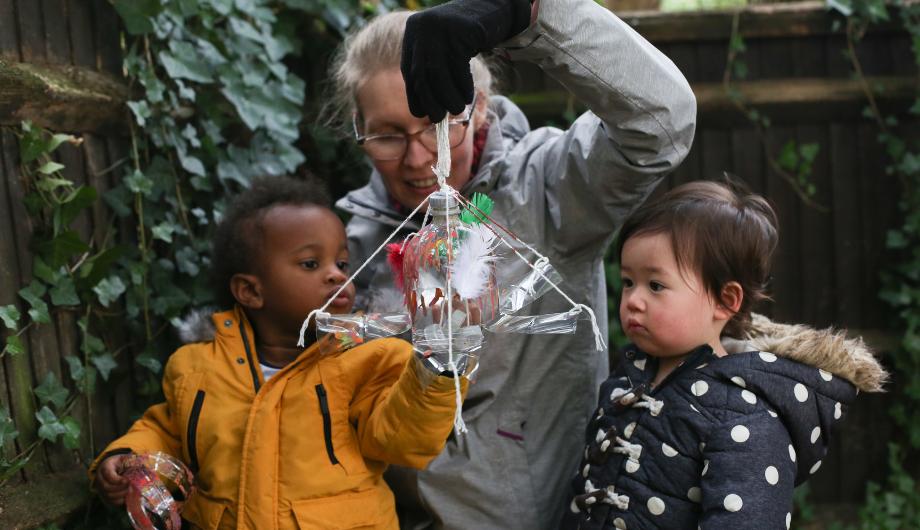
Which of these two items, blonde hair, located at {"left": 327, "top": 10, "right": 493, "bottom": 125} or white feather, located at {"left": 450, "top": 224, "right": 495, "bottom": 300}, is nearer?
white feather, located at {"left": 450, "top": 224, "right": 495, "bottom": 300}

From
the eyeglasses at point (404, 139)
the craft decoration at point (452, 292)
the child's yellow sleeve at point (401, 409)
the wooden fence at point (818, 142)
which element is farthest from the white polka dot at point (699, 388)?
the wooden fence at point (818, 142)

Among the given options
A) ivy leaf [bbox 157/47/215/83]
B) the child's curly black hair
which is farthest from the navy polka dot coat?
ivy leaf [bbox 157/47/215/83]

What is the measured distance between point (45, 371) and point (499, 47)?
1305mm

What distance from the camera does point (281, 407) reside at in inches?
85.3

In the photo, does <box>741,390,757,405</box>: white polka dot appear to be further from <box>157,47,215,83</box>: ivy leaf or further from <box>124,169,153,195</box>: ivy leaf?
<box>157,47,215,83</box>: ivy leaf

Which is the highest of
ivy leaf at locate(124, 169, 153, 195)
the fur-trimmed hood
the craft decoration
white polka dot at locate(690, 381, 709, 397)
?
the craft decoration

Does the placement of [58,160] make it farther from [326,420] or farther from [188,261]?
[326,420]

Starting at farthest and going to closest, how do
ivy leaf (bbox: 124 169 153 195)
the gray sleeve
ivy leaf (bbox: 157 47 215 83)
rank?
ivy leaf (bbox: 157 47 215 83)
ivy leaf (bbox: 124 169 153 195)
the gray sleeve

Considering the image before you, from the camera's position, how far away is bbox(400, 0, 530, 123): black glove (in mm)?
1637

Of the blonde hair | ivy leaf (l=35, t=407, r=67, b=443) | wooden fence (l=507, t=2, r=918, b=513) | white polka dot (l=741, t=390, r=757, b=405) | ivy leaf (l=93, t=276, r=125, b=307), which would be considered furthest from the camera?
wooden fence (l=507, t=2, r=918, b=513)

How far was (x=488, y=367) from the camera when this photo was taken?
230 centimetres

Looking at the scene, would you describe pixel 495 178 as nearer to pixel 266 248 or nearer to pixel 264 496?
pixel 266 248

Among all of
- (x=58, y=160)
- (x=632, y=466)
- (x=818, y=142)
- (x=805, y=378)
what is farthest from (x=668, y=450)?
(x=818, y=142)

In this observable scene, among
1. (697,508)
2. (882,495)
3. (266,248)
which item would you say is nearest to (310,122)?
(266,248)
